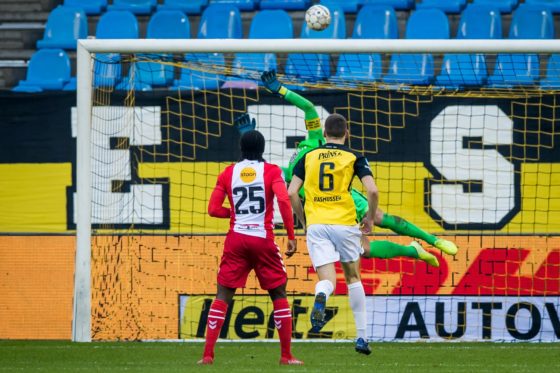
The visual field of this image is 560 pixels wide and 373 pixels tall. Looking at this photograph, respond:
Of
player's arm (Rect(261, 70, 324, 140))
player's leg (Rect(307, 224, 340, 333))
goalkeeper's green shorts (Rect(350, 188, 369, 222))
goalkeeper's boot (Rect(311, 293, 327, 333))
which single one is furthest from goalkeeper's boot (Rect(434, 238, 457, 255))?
goalkeeper's boot (Rect(311, 293, 327, 333))

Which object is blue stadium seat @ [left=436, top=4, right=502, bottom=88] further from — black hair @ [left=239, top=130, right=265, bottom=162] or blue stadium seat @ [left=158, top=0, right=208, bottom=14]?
black hair @ [left=239, top=130, right=265, bottom=162]

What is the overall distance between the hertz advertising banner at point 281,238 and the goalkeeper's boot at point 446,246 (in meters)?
0.50

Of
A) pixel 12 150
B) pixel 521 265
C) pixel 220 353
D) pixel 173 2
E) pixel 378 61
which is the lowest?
pixel 220 353

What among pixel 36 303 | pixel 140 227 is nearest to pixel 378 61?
pixel 140 227

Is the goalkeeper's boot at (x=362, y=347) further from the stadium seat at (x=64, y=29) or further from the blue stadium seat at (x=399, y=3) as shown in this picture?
the stadium seat at (x=64, y=29)

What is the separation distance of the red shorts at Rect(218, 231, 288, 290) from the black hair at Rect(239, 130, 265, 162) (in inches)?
22.2

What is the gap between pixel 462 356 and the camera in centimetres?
821

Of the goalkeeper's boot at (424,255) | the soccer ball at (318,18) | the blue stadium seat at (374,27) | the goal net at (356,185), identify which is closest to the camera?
the goalkeeper's boot at (424,255)

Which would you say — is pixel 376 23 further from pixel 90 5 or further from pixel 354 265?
pixel 354 265

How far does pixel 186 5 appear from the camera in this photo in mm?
14656

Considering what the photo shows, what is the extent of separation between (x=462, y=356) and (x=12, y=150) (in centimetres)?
530

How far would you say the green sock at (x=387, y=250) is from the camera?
30.2 feet

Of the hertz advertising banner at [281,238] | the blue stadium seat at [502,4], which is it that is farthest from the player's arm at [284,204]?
the blue stadium seat at [502,4]

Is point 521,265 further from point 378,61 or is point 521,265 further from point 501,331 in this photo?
point 378,61
